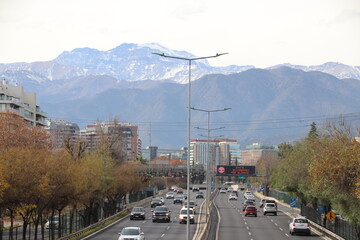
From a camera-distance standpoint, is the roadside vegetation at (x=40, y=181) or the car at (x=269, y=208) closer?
the roadside vegetation at (x=40, y=181)

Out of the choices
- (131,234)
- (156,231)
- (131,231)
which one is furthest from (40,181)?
(156,231)

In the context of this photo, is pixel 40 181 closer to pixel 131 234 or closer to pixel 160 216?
pixel 131 234

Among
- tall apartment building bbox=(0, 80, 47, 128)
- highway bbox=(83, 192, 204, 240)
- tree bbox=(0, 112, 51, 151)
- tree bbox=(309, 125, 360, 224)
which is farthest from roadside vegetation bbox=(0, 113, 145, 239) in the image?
tall apartment building bbox=(0, 80, 47, 128)

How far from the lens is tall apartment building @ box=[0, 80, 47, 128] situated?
141125mm

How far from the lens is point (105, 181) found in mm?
76750

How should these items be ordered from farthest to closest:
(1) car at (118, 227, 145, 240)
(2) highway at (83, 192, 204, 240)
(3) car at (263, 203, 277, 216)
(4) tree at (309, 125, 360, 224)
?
(3) car at (263, 203, 277, 216), (2) highway at (83, 192, 204, 240), (1) car at (118, 227, 145, 240), (4) tree at (309, 125, 360, 224)

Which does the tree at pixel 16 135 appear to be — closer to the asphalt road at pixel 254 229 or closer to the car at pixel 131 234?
the asphalt road at pixel 254 229

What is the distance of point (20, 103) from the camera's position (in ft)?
484

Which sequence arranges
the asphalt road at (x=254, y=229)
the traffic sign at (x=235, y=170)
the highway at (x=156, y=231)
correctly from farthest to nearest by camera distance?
the traffic sign at (x=235, y=170) → the asphalt road at (x=254, y=229) → the highway at (x=156, y=231)

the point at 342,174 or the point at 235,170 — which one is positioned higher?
the point at 235,170

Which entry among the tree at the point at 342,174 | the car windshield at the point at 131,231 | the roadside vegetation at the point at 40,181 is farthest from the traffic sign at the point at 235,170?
the tree at the point at 342,174

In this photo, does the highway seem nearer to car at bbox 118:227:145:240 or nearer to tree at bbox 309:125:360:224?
car at bbox 118:227:145:240

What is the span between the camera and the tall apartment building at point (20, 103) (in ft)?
463

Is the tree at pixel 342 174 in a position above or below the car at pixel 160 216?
above
